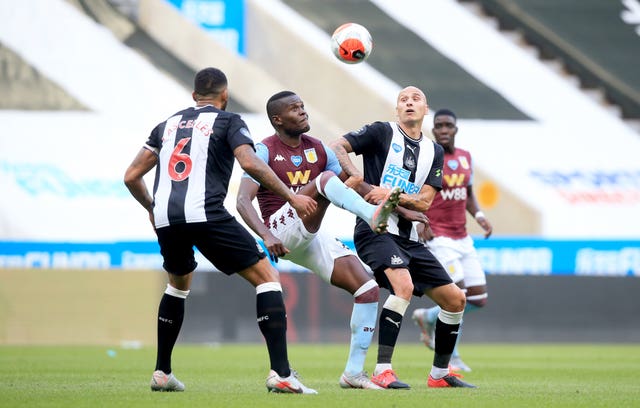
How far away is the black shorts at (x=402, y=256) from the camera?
8.60 metres

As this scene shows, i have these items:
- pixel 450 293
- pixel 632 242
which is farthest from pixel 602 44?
pixel 450 293

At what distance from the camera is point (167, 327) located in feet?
26.6

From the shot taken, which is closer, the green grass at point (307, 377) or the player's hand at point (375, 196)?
the green grass at point (307, 377)

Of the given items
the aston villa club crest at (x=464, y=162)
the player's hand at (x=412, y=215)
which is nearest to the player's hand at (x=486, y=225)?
the aston villa club crest at (x=464, y=162)

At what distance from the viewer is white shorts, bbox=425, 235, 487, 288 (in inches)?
478

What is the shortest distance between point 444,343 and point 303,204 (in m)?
1.90

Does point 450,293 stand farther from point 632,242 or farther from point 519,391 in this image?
point 632,242

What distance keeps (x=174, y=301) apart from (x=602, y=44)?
22031 millimetres

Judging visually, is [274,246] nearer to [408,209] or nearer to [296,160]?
[296,160]

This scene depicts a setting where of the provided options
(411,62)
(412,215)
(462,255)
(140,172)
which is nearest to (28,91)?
(411,62)

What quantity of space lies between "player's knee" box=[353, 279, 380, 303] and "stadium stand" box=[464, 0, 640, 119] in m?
20.7

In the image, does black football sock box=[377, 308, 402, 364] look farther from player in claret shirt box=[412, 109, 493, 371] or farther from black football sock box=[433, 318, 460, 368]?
player in claret shirt box=[412, 109, 493, 371]

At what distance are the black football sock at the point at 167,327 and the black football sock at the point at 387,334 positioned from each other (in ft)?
4.64

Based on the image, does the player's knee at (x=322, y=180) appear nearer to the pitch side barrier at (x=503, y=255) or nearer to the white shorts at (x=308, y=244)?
the white shorts at (x=308, y=244)
